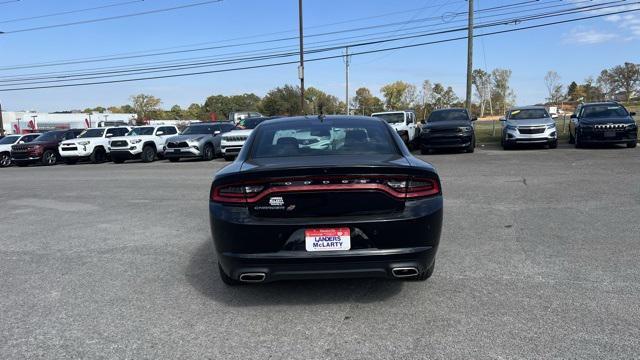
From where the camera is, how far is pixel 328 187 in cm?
369

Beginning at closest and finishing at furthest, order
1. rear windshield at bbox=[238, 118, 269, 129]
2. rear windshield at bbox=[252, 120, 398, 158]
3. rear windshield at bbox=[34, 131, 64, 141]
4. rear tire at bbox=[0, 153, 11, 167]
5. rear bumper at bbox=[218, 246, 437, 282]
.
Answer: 1. rear bumper at bbox=[218, 246, 437, 282]
2. rear windshield at bbox=[252, 120, 398, 158]
3. rear windshield at bbox=[238, 118, 269, 129]
4. rear windshield at bbox=[34, 131, 64, 141]
5. rear tire at bbox=[0, 153, 11, 167]

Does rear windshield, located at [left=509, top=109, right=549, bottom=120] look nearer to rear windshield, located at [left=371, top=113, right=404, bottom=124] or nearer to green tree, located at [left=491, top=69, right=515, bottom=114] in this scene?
rear windshield, located at [left=371, top=113, right=404, bottom=124]

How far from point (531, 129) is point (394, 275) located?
53.6 feet

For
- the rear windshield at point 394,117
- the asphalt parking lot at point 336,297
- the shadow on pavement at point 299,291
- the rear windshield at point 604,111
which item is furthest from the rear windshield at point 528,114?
the shadow on pavement at point 299,291

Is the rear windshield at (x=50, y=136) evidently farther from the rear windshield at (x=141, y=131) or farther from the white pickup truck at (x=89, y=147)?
the rear windshield at (x=141, y=131)

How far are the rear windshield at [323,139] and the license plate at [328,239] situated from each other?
895mm

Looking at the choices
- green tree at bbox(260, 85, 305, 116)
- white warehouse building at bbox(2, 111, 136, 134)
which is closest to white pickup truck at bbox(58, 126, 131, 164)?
white warehouse building at bbox(2, 111, 136, 134)

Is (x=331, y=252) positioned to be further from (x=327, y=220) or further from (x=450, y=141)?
(x=450, y=141)

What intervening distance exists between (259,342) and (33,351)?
1525mm

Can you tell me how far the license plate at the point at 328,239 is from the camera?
3.65 meters

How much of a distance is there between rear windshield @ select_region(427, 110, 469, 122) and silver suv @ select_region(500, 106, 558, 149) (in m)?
1.61

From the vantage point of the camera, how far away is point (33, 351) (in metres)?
3.38

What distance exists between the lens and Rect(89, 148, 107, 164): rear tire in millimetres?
23203

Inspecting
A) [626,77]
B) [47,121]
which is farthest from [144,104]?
[626,77]
